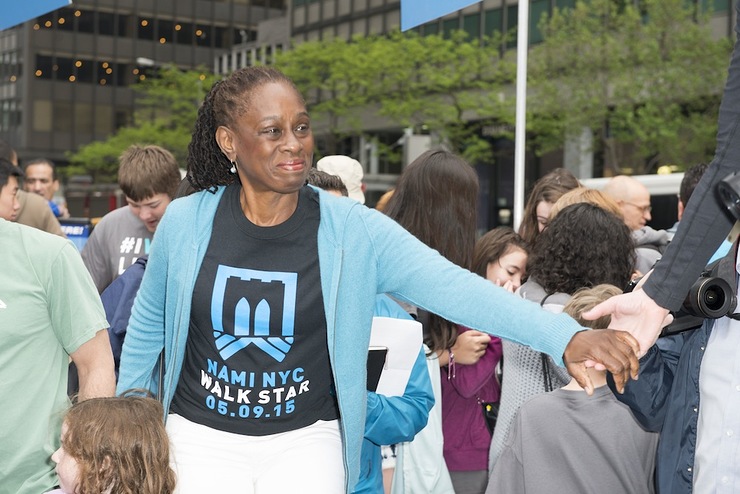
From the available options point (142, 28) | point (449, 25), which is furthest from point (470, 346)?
point (142, 28)

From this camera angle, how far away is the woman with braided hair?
3.23 meters

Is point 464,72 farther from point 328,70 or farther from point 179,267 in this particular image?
point 179,267

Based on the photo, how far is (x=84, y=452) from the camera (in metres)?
3.06

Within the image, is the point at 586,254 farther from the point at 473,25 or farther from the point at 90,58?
the point at 90,58

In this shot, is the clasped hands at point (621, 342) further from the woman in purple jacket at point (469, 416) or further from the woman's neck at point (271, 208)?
the woman in purple jacket at point (469, 416)

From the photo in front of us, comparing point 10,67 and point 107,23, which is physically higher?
point 107,23

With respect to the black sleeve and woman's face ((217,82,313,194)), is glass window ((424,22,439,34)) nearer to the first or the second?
woman's face ((217,82,313,194))

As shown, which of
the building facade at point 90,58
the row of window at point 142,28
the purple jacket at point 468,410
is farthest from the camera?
the row of window at point 142,28

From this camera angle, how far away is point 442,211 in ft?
17.0

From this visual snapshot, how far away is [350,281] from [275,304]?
0.25m

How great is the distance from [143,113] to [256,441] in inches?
2209

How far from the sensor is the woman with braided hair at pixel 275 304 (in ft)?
10.6

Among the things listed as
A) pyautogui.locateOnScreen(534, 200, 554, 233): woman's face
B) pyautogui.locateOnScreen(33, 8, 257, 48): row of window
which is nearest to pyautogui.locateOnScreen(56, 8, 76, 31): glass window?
pyautogui.locateOnScreen(33, 8, 257, 48): row of window

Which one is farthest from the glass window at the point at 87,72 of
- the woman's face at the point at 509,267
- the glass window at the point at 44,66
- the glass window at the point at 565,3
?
the woman's face at the point at 509,267
